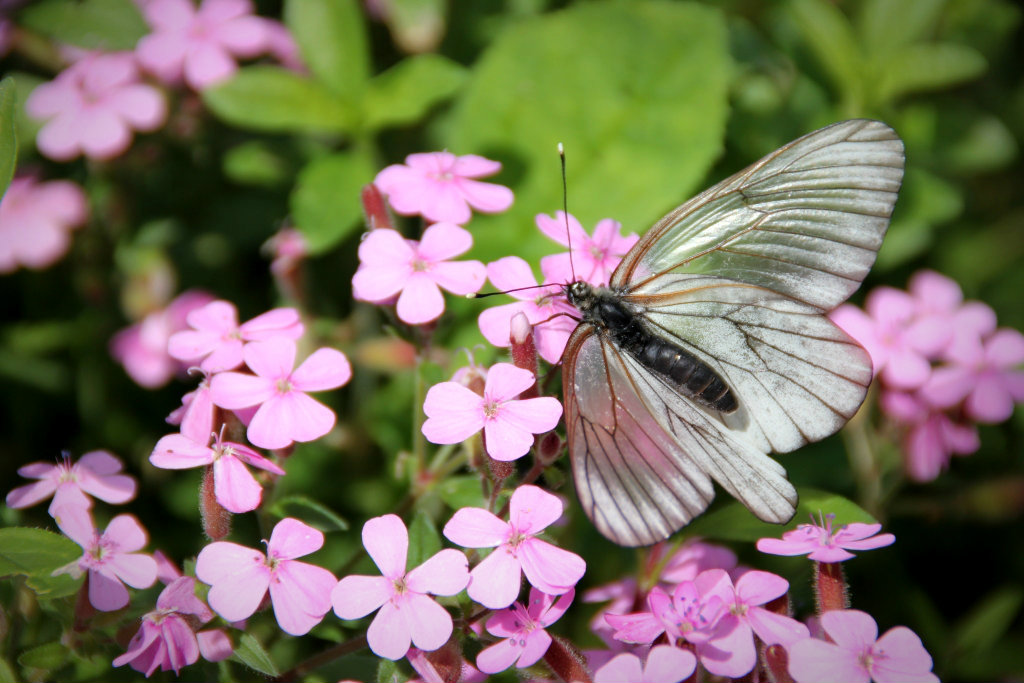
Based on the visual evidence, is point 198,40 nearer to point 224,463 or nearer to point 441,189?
point 441,189

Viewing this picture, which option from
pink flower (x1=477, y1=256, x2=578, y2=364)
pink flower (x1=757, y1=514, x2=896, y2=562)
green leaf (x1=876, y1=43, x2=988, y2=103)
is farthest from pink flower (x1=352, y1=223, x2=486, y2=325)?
green leaf (x1=876, y1=43, x2=988, y2=103)

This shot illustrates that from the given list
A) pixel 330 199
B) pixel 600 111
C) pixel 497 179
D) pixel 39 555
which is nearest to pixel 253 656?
pixel 39 555

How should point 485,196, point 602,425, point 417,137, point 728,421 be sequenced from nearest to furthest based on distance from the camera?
point 602,425
point 728,421
point 485,196
point 417,137

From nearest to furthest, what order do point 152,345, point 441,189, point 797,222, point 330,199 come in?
1. point 797,222
2. point 441,189
3. point 330,199
4. point 152,345

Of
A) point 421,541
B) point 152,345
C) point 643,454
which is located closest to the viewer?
point 643,454

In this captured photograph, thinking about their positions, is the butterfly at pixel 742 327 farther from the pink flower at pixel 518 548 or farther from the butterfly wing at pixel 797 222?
the pink flower at pixel 518 548

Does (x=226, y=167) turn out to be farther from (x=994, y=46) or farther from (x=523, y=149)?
(x=994, y=46)

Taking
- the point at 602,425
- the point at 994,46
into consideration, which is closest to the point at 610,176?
the point at 602,425
